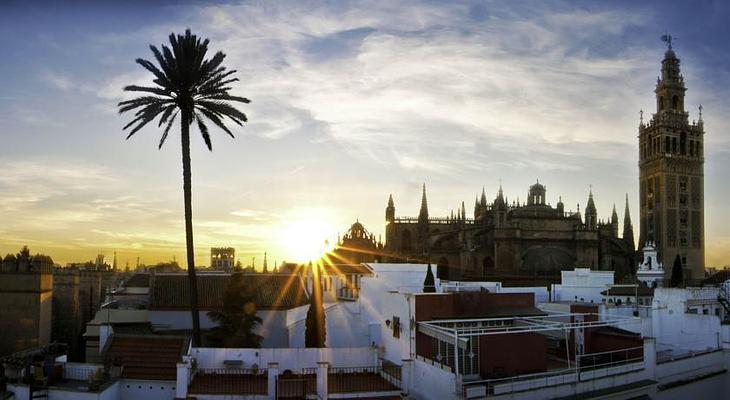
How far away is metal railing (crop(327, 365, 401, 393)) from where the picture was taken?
70.1 ft

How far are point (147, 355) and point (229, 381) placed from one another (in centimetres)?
346

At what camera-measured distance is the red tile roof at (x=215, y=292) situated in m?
34.0

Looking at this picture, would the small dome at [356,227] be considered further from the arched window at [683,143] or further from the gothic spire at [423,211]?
the arched window at [683,143]

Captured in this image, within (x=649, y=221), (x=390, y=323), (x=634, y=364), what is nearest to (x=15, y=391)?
(x=390, y=323)

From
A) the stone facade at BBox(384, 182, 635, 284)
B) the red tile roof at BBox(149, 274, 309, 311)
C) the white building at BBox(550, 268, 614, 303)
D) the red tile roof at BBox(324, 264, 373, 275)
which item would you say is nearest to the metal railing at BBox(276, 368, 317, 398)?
the red tile roof at BBox(324, 264, 373, 275)

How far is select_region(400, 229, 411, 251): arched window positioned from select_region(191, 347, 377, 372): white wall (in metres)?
53.9

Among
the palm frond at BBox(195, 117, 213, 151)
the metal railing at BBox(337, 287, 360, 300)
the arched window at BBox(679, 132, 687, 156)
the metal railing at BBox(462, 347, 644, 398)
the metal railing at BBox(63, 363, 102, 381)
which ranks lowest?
the metal railing at BBox(63, 363, 102, 381)

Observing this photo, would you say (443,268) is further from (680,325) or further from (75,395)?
(75,395)

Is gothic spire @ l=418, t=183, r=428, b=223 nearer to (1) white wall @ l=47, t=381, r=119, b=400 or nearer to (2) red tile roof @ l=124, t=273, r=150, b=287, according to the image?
(2) red tile roof @ l=124, t=273, r=150, b=287

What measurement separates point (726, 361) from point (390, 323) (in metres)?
13.2

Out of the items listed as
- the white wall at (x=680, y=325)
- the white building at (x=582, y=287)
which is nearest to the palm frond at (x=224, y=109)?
the white wall at (x=680, y=325)

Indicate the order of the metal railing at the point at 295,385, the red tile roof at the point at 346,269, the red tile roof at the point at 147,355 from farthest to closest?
the red tile roof at the point at 346,269 → the red tile roof at the point at 147,355 → the metal railing at the point at 295,385

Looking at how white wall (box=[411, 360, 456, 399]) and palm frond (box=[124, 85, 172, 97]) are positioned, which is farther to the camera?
palm frond (box=[124, 85, 172, 97])

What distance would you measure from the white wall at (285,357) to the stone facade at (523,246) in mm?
43839
